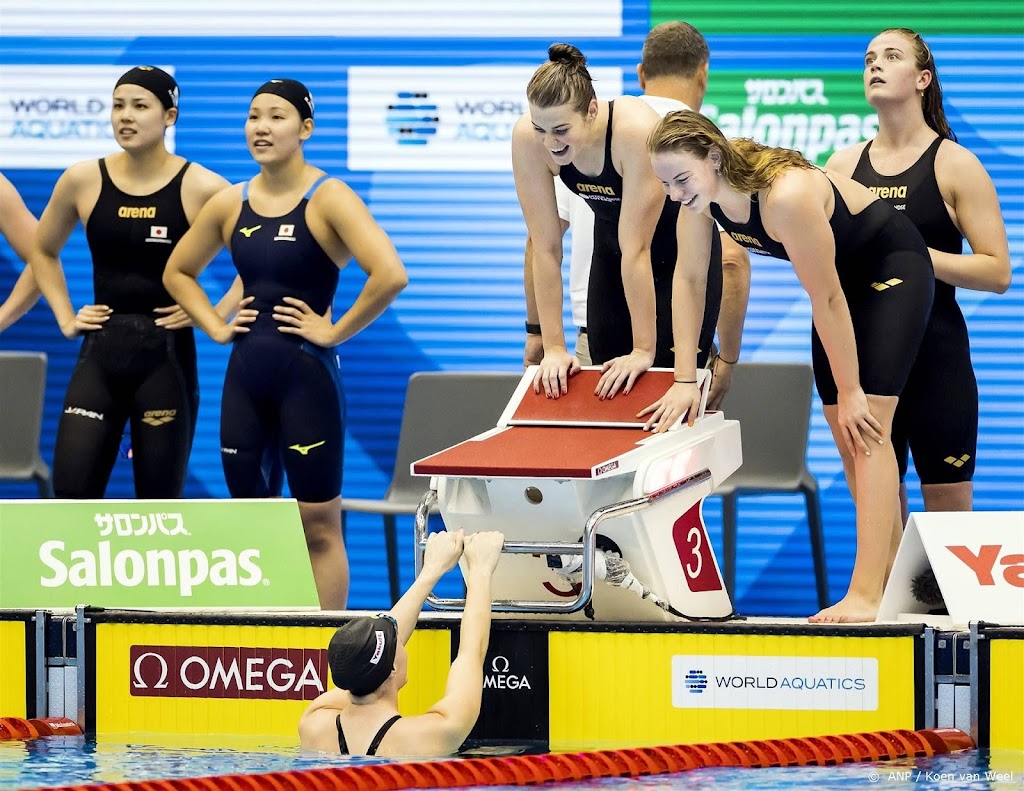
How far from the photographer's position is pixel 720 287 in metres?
4.92

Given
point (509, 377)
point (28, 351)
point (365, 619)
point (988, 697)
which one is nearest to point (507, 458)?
point (365, 619)

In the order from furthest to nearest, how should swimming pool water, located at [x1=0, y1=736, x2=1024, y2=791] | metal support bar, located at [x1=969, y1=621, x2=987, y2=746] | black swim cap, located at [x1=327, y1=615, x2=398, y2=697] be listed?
metal support bar, located at [x1=969, y1=621, x2=987, y2=746] < black swim cap, located at [x1=327, y1=615, x2=398, y2=697] < swimming pool water, located at [x1=0, y1=736, x2=1024, y2=791]

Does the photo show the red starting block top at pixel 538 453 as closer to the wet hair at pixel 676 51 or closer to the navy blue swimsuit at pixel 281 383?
the navy blue swimsuit at pixel 281 383

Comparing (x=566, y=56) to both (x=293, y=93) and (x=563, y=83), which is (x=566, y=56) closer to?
(x=563, y=83)

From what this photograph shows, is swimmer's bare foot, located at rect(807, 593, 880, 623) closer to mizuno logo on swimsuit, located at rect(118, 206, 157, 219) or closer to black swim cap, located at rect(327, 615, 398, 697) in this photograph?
black swim cap, located at rect(327, 615, 398, 697)

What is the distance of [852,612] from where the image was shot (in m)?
4.29

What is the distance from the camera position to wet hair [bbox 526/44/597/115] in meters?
4.42

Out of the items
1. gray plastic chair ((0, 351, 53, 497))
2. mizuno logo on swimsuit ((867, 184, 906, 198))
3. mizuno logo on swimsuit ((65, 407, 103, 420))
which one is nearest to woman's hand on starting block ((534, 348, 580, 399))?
mizuno logo on swimsuit ((867, 184, 906, 198))

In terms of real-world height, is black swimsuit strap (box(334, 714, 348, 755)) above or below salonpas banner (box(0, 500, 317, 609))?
below

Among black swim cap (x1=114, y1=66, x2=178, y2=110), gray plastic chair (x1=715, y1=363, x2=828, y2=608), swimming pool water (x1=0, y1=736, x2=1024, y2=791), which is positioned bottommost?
Answer: swimming pool water (x1=0, y1=736, x2=1024, y2=791)

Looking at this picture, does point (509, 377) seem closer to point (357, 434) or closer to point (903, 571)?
point (357, 434)

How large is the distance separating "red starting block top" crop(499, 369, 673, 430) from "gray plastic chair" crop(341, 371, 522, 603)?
7.80ft

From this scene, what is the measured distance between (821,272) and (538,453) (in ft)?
2.84

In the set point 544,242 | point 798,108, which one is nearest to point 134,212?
point 544,242
